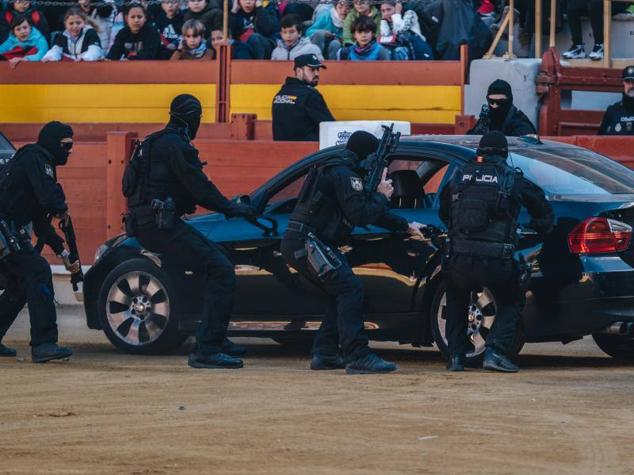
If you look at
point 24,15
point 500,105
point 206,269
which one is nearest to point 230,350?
point 206,269

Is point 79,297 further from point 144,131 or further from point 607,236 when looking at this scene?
point 144,131

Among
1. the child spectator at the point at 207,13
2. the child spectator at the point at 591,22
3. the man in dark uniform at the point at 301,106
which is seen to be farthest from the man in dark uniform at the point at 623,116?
the child spectator at the point at 207,13

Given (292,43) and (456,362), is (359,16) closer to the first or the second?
(292,43)

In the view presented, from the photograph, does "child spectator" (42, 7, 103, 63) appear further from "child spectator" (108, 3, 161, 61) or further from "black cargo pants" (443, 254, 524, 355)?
"black cargo pants" (443, 254, 524, 355)

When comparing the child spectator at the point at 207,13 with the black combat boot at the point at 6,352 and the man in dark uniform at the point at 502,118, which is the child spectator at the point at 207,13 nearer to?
the man in dark uniform at the point at 502,118

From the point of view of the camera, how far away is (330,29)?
Result: 1975 cm

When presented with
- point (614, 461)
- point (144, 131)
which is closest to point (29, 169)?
point (614, 461)

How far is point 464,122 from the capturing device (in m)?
17.4

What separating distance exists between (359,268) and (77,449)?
146 inches

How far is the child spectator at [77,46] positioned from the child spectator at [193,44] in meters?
0.98

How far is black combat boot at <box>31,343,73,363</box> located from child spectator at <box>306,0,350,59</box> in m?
8.38

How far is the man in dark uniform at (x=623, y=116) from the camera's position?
54.1 ft

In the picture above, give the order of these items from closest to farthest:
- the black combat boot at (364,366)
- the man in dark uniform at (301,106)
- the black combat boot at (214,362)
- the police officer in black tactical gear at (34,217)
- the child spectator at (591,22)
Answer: the black combat boot at (364,366), the black combat boot at (214,362), the police officer in black tactical gear at (34,217), the man in dark uniform at (301,106), the child spectator at (591,22)

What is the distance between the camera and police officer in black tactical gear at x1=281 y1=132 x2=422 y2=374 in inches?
424
